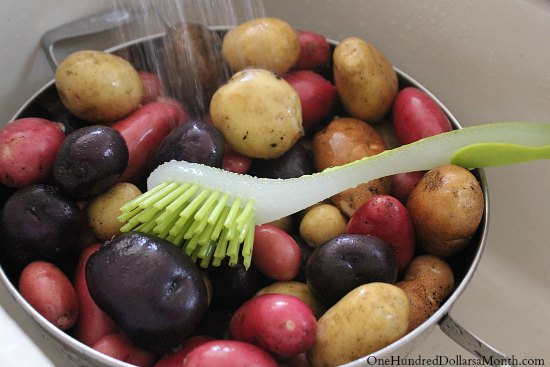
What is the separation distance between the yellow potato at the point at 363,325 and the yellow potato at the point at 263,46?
0.34m

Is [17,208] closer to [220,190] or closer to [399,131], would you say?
[220,190]

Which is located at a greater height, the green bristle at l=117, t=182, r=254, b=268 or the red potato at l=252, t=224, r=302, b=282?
the green bristle at l=117, t=182, r=254, b=268

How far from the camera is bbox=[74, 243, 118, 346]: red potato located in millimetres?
584

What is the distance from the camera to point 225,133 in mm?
697

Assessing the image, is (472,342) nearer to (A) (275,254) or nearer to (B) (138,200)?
(A) (275,254)

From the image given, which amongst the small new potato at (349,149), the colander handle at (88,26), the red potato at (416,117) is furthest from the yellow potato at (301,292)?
the colander handle at (88,26)

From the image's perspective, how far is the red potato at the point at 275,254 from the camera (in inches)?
24.3

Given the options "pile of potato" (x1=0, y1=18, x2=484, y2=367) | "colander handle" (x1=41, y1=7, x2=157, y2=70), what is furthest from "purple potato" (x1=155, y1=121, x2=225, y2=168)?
"colander handle" (x1=41, y1=7, x2=157, y2=70)

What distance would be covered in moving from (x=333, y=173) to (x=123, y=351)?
26 centimetres

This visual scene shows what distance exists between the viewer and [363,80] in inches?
29.0

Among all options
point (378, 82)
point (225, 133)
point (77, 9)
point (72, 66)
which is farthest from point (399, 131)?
point (77, 9)

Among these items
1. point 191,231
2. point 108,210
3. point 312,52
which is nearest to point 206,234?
point 191,231

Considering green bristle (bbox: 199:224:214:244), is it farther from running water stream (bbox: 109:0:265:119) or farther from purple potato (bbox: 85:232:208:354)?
running water stream (bbox: 109:0:265:119)

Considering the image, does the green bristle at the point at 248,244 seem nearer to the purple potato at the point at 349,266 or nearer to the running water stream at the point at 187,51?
the purple potato at the point at 349,266
